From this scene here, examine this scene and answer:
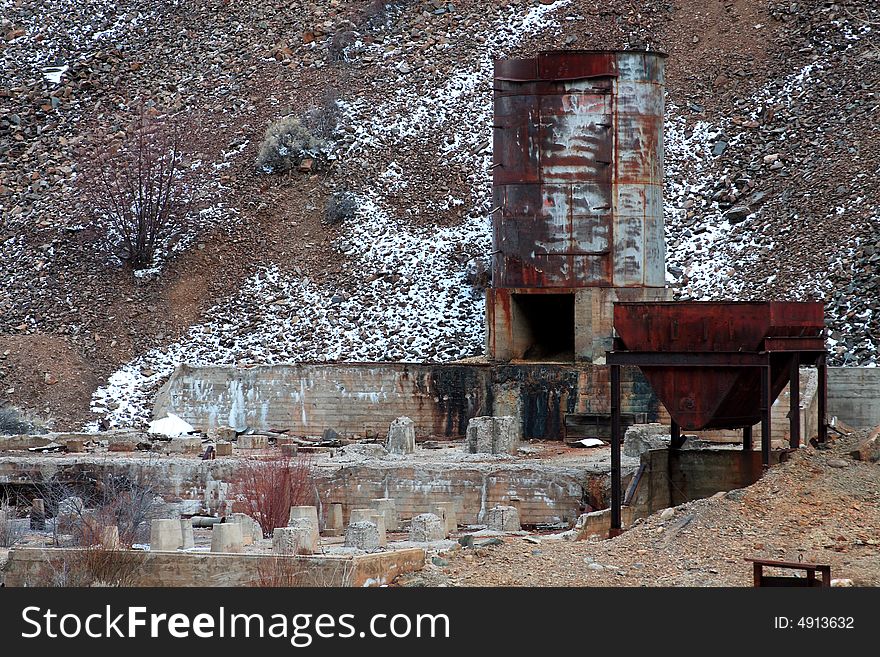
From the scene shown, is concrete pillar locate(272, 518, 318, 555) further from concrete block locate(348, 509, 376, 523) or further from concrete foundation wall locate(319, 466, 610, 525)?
concrete foundation wall locate(319, 466, 610, 525)

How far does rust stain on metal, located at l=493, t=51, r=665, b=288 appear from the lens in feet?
122

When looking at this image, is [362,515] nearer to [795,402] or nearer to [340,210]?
[795,402]

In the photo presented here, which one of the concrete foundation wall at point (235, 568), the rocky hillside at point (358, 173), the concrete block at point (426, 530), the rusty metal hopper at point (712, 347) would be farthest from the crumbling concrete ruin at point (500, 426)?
the rocky hillside at point (358, 173)

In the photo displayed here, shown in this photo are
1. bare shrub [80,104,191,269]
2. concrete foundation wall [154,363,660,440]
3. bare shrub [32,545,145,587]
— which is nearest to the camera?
bare shrub [32,545,145,587]

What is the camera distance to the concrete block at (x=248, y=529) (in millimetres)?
24906

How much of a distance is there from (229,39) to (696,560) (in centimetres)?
3652

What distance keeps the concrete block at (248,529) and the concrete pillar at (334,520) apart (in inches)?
107

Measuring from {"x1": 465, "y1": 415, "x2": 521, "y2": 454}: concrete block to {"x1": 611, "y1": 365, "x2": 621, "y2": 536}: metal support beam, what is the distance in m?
6.62

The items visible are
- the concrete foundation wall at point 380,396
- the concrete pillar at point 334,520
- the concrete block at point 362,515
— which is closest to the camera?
the concrete block at point 362,515

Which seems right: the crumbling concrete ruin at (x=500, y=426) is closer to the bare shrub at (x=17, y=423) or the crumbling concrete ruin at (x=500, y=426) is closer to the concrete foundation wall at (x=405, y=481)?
the concrete foundation wall at (x=405, y=481)

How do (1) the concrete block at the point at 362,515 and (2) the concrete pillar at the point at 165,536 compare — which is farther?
(1) the concrete block at the point at 362,515

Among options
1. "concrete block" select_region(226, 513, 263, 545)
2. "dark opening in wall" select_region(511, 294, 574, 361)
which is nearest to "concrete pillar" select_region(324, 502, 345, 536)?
"concrete block" select_region(226, 513, 263, 545)

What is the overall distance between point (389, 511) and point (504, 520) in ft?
7.39

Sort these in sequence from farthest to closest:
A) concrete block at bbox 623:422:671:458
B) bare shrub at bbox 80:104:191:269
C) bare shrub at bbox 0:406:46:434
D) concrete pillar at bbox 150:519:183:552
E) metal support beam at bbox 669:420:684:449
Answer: bare shrub at bbox 80:104:191:269, bare shrub at bbox 0:406:46:434, concrete block at bbox 623:422:671:458, metal support beam at bbox 669:420:684:449, concrete pillar at bbox 150:519:183:552
